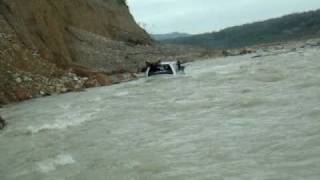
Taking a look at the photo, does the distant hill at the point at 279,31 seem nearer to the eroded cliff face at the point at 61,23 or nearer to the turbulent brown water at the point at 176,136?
the eroded cliff face at the point at 61,23

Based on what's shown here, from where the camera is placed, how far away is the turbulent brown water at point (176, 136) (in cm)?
1211

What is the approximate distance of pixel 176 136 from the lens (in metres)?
15.7

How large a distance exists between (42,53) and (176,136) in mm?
24851

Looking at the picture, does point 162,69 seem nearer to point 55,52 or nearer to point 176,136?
point 55,52

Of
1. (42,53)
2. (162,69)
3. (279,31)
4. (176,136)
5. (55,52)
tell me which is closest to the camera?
(176,136)

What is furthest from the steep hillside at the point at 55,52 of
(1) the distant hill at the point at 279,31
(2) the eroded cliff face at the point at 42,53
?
(1) the distant hill at the point at 279,31

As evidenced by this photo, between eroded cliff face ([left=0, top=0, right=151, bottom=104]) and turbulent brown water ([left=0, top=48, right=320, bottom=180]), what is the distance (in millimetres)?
5941

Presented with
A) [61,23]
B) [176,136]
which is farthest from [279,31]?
[176,136]

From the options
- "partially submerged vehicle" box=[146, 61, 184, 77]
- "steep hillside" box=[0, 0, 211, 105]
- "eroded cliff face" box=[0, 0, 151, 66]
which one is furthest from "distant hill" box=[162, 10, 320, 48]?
"partially submerged vehicle" box=[146, 61, 184, 77]

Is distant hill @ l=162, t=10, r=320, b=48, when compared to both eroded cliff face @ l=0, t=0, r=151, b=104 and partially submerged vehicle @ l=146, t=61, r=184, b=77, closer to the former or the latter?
eroded cliff face @ l=0, t=0, r=151, b=104

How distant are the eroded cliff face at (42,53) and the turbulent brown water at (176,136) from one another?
234 inches

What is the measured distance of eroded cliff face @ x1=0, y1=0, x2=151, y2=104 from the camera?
32.7 meters

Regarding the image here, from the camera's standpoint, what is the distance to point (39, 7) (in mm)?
43375

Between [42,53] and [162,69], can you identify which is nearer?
[162,69]
